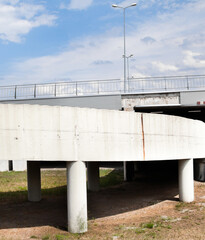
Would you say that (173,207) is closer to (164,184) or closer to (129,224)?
(129,224)

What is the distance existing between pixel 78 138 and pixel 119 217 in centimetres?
480

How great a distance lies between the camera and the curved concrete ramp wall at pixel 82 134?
10.4m

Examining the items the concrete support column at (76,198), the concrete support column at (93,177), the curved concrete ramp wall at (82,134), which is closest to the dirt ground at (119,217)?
the concrete support column at (76,198)

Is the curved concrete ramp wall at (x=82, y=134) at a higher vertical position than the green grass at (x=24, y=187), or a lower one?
higher

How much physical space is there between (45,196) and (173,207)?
780 centimetres

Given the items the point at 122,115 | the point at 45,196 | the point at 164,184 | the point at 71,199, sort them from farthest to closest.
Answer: the point at 164,184, the point at 45,196, the point at 122,115, the point at 71,199

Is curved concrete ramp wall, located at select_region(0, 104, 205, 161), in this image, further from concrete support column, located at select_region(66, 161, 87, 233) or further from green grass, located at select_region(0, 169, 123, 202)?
green grass, located at select_region(0, 169, 123, 202)

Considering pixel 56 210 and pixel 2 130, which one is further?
pixel 56 210

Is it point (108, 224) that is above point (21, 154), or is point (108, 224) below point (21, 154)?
below

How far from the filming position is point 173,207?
15312mm

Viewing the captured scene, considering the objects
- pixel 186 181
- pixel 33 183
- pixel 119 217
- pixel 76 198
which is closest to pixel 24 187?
pixel 33 183

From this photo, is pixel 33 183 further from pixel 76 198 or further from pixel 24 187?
pixel 76 198

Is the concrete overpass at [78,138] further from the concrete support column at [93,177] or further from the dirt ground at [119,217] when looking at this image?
the concrete support column at [93,177]

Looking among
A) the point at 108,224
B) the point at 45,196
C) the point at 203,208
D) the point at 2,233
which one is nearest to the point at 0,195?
the point at 45,196
